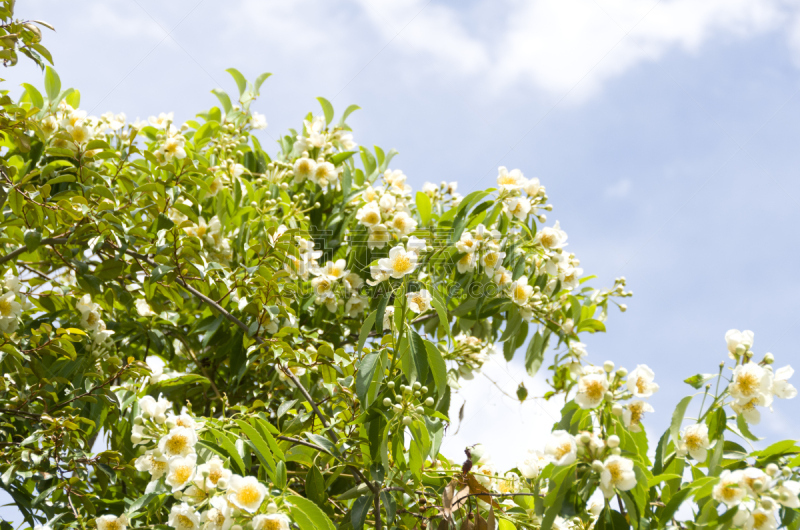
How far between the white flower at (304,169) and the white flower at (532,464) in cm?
149

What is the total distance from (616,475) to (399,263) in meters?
0.77

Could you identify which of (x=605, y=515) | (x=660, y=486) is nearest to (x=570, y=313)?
(x=660, y=486)

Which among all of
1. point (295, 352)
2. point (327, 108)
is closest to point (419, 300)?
point (295, 352)

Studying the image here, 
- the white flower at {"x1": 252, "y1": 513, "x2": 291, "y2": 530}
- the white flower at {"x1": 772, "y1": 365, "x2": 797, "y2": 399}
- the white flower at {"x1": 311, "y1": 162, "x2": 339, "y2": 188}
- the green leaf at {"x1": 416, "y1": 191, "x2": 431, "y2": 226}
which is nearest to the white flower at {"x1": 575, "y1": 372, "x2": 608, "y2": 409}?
the white flower at {"x1": 772, "y1": 365, "x2": 797, "y2": 399}

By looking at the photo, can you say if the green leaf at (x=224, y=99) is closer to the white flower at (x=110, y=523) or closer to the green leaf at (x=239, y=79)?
the green leaf at (x=239, y=79)

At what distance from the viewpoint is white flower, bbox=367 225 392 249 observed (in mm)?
2285

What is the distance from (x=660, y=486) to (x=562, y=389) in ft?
3.92

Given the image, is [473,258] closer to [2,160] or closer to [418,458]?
[418,458]

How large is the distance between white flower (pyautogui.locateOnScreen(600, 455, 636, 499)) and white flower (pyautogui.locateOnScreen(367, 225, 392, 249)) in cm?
134

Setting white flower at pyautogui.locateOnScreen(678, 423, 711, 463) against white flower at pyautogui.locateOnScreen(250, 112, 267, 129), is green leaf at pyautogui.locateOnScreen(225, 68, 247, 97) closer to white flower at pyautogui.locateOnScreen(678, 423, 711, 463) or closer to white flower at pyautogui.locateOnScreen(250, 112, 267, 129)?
white flower at pyautogui.locateOnScreen(250, 112, 267, 129)

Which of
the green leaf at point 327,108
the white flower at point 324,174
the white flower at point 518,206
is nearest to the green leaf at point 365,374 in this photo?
the white flower at point 518,206

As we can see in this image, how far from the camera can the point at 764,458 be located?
1.23m

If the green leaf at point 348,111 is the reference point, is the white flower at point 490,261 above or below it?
below

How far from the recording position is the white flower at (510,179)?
7.52ft
